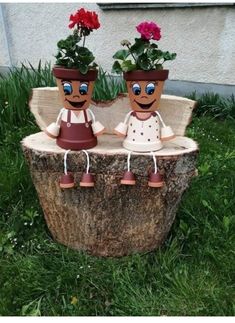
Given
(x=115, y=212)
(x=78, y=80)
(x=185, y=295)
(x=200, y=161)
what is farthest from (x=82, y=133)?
(x=200, y=161)

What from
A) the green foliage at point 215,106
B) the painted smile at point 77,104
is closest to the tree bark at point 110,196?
the painted smile at point 77,104

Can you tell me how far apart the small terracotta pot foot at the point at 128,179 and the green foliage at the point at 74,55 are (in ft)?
1.70

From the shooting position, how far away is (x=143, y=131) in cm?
203

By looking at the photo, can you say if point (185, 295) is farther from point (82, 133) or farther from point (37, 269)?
point (82, 133)

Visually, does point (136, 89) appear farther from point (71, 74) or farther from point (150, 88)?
point (71, 74)

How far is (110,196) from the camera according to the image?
2119 mm

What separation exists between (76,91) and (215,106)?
284 cm

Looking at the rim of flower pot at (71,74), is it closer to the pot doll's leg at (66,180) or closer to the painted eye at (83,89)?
the painted eye at (83,89)

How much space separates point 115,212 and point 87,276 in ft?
1.16

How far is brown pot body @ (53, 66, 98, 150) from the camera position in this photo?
196cm

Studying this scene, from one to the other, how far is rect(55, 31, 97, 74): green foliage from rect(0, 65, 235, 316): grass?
3.09 feet

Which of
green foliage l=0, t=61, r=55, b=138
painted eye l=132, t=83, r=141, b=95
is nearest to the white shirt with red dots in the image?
painted eye l=132, t=83, r=141, b=95

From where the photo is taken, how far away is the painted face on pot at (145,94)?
196 centimetres

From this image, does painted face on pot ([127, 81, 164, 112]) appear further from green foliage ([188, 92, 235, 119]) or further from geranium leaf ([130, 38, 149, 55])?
green foliage ([188, 92, 235, 119])
